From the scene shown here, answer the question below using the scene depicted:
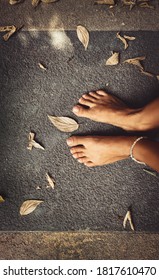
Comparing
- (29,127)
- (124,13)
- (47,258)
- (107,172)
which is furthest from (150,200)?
(124,13)

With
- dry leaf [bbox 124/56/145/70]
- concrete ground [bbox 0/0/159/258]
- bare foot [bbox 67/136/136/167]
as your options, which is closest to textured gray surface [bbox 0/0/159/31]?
concrete ground [bbox 0/0/159/258]

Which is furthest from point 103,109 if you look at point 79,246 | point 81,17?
point 79,246

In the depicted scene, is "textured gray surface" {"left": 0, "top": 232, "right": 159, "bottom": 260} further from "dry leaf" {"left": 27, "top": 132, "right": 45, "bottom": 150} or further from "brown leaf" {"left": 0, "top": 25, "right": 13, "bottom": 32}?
"brown leaf" {"left": 0, "top": 25, "right": 13, "bottom": 32}

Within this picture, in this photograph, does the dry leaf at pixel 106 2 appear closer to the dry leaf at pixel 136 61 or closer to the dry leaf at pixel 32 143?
the dry leaf at pixel 136 61

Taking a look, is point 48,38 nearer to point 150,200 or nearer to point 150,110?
point 150,110

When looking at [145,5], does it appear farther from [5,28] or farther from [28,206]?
[28,206]

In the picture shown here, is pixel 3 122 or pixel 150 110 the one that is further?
pixel 3 122

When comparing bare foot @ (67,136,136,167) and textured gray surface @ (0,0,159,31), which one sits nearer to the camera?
bare foot @ (67,136,136,167)
